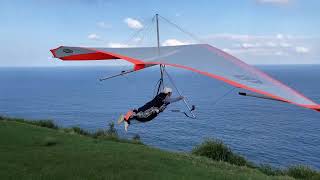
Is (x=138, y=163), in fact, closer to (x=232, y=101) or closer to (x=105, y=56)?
(x=105, y=56)

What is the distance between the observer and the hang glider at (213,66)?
884 centimetres

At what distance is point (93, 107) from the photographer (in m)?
93.7

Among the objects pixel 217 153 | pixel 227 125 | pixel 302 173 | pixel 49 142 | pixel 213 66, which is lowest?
pixel 302 173

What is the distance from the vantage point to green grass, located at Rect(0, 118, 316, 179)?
18484 millimetres

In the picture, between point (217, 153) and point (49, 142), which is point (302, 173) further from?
point (49, 142)

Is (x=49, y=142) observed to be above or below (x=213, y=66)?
below

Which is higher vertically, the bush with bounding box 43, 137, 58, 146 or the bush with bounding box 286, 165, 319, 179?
the bush with bounding box 43, 137, 58, 146

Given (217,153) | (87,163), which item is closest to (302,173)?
(217,153)

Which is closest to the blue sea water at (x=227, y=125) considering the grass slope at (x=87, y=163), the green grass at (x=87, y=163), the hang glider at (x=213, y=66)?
the green grass at (x=87, y=163)

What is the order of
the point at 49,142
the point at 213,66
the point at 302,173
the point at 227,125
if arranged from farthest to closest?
1. the point at 227,125
2. the point at 302,173
3. the point at 49,142
4. the point at 213,66

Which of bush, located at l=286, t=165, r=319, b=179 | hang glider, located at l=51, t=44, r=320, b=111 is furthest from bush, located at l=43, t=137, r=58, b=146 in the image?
bush, located at l=286, t=165, r=319, b=179

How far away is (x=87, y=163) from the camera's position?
21.4 meters

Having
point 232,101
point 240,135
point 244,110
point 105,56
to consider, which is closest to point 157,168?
point 105,56

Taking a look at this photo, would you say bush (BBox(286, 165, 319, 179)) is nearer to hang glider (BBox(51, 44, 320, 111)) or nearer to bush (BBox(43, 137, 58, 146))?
bush (BBox(43, 137, 58, 146))
